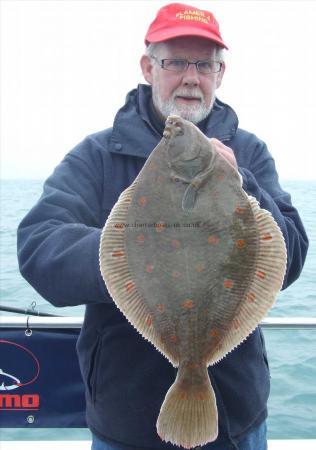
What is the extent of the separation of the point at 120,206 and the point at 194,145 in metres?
0.36

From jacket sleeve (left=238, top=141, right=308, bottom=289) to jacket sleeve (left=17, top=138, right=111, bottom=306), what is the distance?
0.67m

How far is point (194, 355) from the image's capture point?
1.95 m

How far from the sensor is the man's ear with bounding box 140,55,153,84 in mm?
2742

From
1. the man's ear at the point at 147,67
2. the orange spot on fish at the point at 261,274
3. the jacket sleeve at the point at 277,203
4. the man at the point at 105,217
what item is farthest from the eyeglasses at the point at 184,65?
the orange spot on fish at the point at 261,274

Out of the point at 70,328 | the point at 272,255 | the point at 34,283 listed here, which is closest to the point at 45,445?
the point at 70,328

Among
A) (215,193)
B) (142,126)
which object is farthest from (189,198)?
(142,126)

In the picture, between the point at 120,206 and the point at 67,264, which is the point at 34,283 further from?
the point at 120,206

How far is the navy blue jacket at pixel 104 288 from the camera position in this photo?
2.16 m

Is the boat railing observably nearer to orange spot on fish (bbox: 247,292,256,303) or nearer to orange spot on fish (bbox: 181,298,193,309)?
orange spot on fish (bbox: 247,292,256,303)

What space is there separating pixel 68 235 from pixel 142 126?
0.72 meters

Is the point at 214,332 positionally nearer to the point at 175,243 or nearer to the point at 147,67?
the point at 175,243

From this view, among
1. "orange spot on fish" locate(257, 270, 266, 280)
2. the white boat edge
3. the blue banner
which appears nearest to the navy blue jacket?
"orange spot on fish" locate(257, 270, 266, 280)

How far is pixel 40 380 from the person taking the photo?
12.5ft

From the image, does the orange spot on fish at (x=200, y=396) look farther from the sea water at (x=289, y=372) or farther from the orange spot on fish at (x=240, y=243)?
the sea water at (x=289, y=372)
